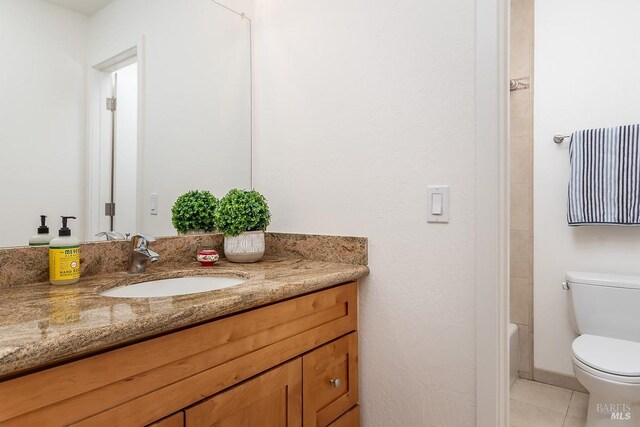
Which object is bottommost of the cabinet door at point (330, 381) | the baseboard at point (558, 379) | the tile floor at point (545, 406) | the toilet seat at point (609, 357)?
the tile floor at point (545, 406)

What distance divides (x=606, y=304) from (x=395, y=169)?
4.99ft

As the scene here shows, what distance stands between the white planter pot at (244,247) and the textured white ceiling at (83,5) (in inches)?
33.2

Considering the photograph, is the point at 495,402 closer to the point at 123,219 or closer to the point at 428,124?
the point at 428,124

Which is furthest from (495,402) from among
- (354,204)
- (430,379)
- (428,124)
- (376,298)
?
(428,124)

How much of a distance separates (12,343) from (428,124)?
3.71ft

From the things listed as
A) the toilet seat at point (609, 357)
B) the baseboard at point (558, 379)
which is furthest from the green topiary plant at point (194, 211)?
the baseboard at point (558, 379)

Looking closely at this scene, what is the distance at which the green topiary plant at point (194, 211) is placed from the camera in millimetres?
1399

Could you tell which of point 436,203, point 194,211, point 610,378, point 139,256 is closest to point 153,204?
point 194,211

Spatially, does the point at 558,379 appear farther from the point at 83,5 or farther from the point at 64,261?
the point at 83,5

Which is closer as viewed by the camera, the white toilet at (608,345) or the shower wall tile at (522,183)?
the white toilet at (608,345)

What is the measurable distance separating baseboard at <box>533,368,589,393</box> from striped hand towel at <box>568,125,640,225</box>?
0.92 m

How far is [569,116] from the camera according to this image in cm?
214

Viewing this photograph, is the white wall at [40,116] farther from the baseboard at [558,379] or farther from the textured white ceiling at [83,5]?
the baseboard at [558,379]

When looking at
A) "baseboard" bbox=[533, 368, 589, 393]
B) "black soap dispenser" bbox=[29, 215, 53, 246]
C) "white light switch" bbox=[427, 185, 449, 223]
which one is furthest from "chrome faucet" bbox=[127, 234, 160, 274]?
"baseboard" bbox=[533, 368, 589, 393]
